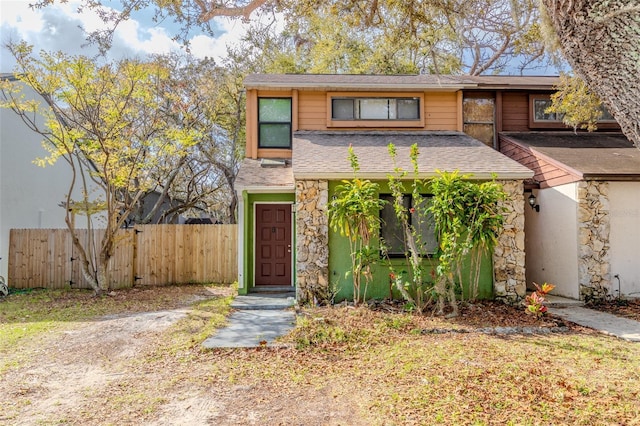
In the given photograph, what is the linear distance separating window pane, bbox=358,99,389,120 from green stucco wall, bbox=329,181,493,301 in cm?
341

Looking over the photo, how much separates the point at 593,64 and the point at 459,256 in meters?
4.97

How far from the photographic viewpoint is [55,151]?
937 centimetres

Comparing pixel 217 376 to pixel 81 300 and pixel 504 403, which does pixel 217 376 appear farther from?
Answer: pixel 81 300

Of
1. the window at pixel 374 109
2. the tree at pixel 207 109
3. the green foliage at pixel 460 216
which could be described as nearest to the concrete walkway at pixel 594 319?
the green foliage at pixel 460 216

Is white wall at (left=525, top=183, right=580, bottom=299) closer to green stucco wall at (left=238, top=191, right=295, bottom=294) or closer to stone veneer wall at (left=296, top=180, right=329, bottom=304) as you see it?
stone veneer wall at (left=296, top=180, right=329, bottom=304)

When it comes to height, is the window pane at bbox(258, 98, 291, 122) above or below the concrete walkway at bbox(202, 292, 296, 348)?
above

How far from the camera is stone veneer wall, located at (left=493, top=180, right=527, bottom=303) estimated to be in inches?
306

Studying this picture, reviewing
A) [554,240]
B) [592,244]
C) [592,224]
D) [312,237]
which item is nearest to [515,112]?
[554,240]

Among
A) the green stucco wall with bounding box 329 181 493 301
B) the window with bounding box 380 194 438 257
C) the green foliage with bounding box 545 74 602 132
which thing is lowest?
the green stucco wall with bounding box 329 181 493 301

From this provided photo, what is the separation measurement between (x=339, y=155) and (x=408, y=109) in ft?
10.6

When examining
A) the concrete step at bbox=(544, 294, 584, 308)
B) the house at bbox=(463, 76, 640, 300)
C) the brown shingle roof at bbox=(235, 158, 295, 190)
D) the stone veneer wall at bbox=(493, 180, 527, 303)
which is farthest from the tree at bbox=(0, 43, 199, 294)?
the concrete step at bbox=(544, 294, 584, 308)

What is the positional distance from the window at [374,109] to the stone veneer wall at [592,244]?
448 centimetres

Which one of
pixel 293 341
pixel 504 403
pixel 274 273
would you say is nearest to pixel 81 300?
pixel 274 273

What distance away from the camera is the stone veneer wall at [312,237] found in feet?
25.3
